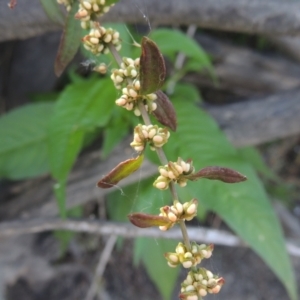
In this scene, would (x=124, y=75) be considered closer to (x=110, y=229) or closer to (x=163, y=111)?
(x=163, y=111)

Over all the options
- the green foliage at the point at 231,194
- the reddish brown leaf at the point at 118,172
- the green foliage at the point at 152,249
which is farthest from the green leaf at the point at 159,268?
the reddish brown leaf at the point at 118,172

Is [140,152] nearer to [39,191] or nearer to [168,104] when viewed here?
[168,104]

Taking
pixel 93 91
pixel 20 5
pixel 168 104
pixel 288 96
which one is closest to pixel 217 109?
pixel 288 96

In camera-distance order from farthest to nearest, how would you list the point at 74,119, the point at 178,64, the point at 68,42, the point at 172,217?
1. the point at 178,64
2. the point at 74,119
3. the point at 68,42
4. the point at 172,217

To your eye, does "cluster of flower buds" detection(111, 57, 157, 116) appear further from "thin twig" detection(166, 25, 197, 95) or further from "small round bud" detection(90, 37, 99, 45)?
"thin twig" detection(166, 25, 197, 95)

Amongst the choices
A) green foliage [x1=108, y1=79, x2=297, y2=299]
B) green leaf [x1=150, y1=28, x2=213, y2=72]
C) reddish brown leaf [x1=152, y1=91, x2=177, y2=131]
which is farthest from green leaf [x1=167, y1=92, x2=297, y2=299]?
reddish brown leaf [x1=152, y1=91, x2=177, y2=131]

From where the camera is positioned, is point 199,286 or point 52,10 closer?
point 199,286

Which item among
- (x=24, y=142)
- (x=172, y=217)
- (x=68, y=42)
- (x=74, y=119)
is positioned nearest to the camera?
(x=172, y=217)

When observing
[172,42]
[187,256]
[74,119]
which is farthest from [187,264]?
[172,42]
